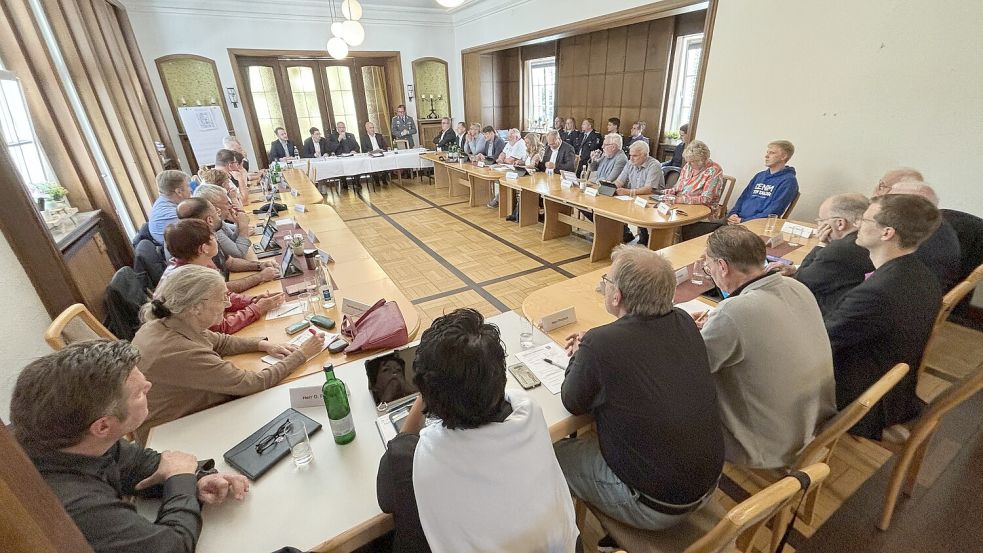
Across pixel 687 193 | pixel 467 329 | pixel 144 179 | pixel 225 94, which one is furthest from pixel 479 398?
pixel 225 94

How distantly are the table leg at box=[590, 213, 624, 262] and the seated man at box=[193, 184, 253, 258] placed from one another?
3.18 m

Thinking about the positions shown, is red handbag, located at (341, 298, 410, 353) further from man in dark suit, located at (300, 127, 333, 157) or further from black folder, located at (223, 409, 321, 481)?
man in dark suit, located at (300, 127, 333, 157)

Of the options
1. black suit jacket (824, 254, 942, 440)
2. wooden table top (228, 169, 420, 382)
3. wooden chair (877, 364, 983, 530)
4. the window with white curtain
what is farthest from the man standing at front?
wooden chair (877, 364, 983, 530)

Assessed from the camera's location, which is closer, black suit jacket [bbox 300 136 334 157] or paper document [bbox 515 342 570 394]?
paper document [bbox 515 342 570 394]

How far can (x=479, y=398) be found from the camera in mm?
845

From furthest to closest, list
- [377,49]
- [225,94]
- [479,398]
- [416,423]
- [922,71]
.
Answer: [377,49] → [225,94] → [922,71] → [416,423] → [479,398]

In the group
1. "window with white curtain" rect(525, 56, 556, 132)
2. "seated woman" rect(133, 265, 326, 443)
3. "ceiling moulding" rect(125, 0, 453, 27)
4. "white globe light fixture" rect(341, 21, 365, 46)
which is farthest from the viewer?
"window with white curtain" rect(525, 56, 556, 132)

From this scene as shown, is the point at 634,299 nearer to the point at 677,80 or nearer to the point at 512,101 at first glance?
the point at 677,80

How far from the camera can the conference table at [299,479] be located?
0.99 meters

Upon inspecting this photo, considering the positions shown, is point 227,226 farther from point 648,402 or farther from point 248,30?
point 248,30

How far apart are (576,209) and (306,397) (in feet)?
14.4

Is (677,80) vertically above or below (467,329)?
above

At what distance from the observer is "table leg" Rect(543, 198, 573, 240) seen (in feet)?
16.2

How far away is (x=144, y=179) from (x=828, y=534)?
6542 millimetres
